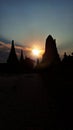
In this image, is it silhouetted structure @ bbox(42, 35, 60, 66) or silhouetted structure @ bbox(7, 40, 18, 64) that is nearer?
silhouetted structure @ bbox(7, 40, 18, 64)

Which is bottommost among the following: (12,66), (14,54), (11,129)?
(11,129)

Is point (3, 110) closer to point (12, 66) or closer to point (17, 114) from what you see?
point (17, 114)

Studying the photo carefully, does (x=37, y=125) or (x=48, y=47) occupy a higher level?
(x=48, y=47)

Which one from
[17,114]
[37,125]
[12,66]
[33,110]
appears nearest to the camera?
[37,125]

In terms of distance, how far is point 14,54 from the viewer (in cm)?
7381

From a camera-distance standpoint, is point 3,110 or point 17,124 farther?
point 3,110

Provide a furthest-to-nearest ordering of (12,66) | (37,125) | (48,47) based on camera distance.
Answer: (48,47) → (12,66) → (37,125)

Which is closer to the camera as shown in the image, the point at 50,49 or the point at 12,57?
the point at 50,49

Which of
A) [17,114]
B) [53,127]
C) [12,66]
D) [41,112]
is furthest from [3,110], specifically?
[12,66]

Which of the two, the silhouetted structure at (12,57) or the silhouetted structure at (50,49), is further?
the silhouetted structure at (50,49)

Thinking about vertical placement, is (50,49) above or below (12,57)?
above

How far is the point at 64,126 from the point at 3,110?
177 inches

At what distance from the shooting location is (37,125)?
8.17m

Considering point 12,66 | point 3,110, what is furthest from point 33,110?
point 12,66
